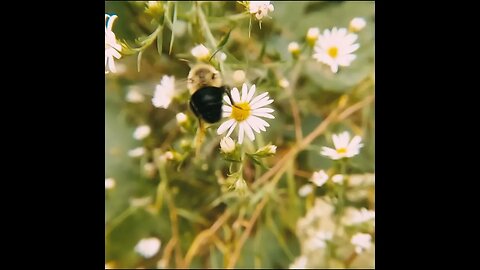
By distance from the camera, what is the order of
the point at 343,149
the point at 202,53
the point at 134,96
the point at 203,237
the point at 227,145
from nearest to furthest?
1. the point at 227,145
2. the point at 202,53
3. the point at 343,149
4. the point at 203,237
5. the point at 134,96

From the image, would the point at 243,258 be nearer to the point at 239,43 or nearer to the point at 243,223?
the point at 243,223

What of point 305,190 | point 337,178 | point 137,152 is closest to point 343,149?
point 337,178

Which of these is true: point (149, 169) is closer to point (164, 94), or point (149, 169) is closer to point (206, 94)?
point (164, 94)

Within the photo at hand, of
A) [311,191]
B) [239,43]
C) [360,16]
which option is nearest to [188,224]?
[311,191]
